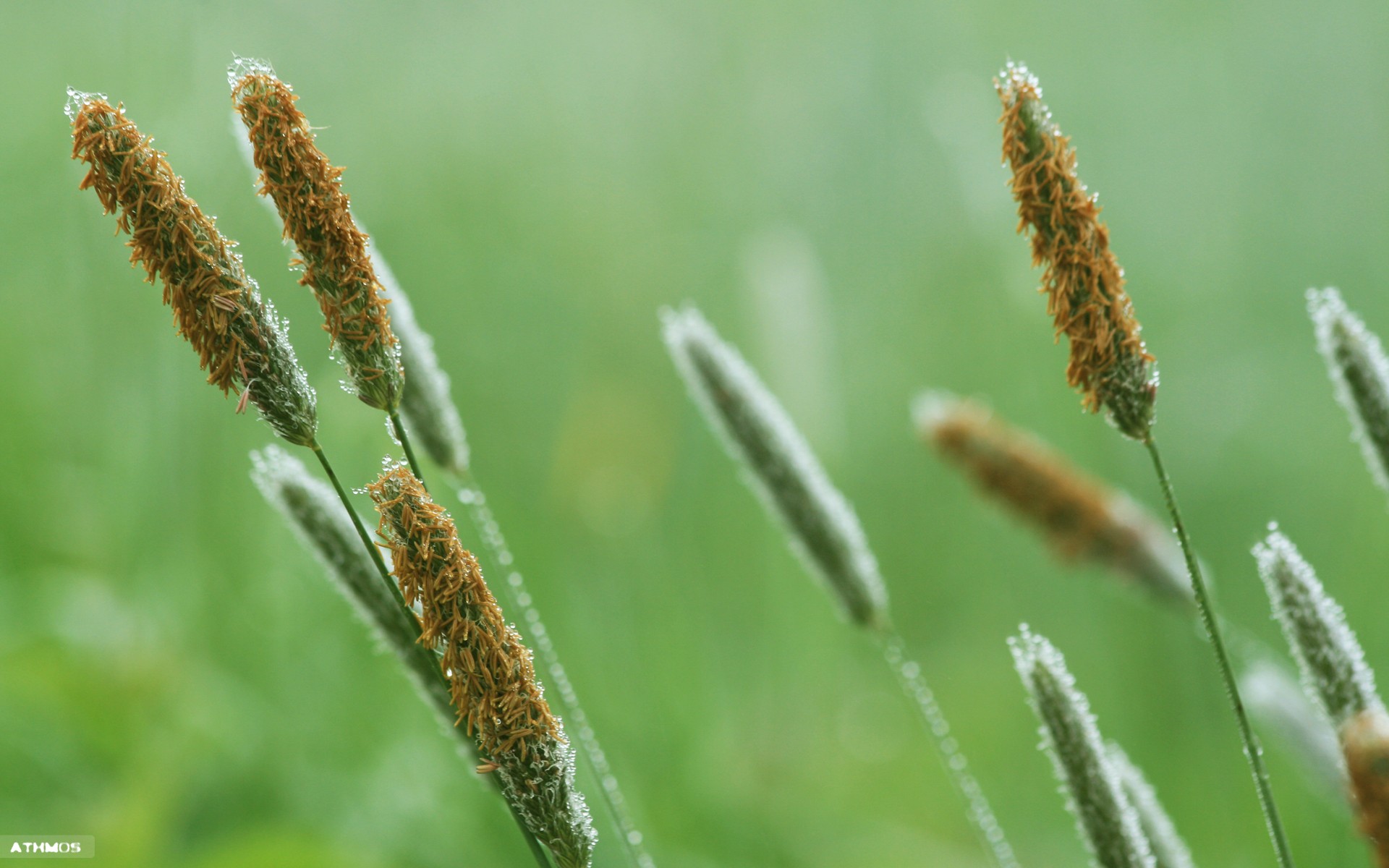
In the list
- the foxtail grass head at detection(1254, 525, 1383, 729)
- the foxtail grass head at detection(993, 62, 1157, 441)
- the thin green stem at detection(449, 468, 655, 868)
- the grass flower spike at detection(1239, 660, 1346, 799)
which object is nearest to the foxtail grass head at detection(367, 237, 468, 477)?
the thin green stem at detection(449, 468, 655, 868)

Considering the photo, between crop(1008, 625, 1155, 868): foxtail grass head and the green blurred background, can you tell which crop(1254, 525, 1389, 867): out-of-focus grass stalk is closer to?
crop(1008, 625, 1155, 868): foxtail grass head

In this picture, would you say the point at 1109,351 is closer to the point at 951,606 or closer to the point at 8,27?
the point at 951,606

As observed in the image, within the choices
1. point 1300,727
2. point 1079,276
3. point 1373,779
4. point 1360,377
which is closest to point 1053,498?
point 1300,727

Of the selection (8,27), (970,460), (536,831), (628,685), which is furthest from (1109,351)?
(8,27)

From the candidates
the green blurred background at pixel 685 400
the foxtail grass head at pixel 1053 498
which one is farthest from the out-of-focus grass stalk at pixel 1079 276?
the green blurred background at pixel 685 400

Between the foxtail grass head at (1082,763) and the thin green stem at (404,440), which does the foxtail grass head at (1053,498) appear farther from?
the thin green stem at (404,440)
